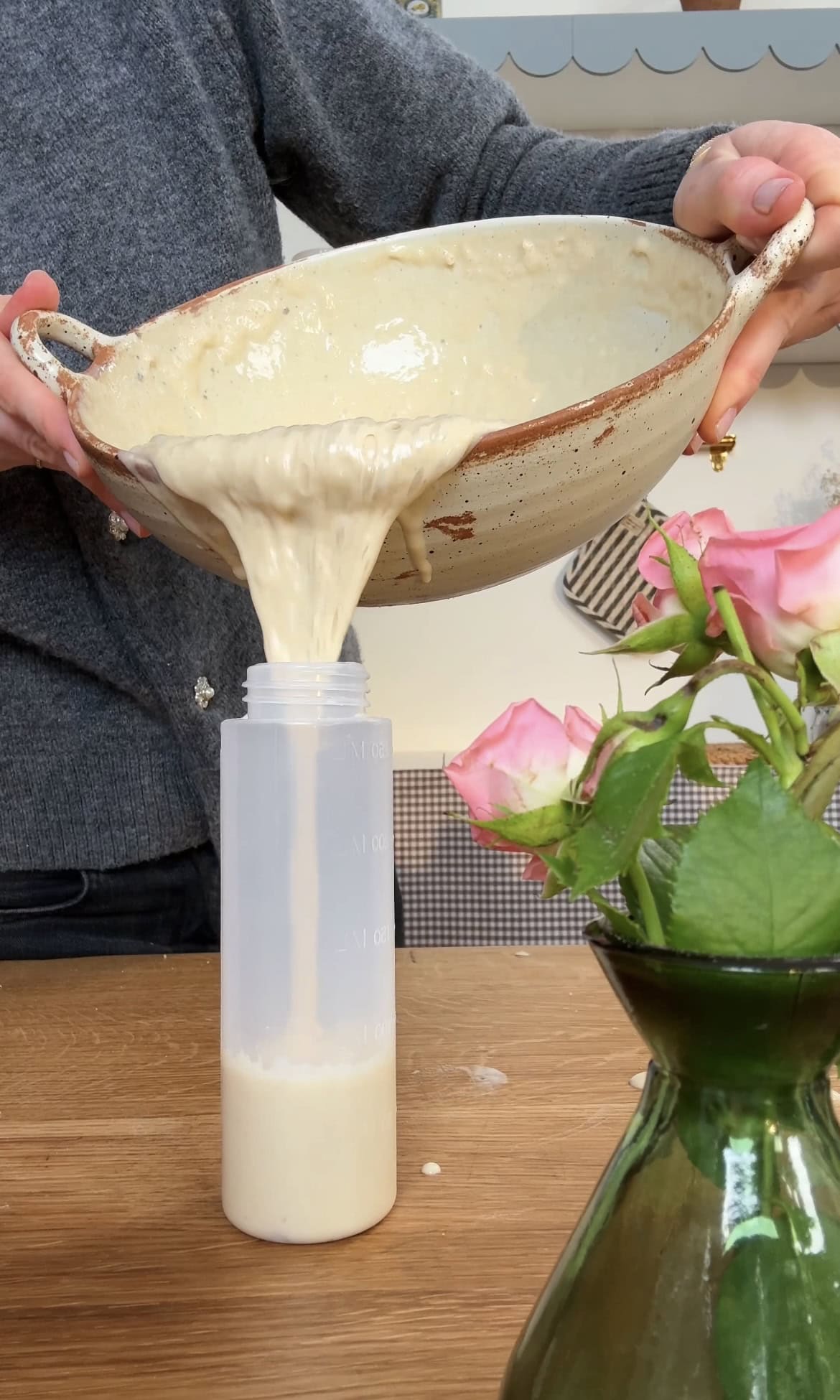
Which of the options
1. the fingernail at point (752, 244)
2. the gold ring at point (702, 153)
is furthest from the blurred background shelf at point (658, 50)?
the fingernail at point (752, 244)

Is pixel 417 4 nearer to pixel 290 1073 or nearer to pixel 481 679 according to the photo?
pixel 481 679

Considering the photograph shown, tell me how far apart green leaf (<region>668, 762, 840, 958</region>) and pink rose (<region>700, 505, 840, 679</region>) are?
28 millimetres

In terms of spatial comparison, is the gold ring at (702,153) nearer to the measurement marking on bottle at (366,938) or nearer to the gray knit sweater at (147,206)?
the gray knit sweater at (147,206)

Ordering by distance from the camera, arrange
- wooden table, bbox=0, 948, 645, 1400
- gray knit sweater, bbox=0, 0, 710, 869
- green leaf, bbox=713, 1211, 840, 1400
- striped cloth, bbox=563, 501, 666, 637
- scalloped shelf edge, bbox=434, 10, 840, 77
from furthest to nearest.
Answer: striped cloth, bbox=563, 501, 666, 637 → scalloped shelf edge, bbox=434, 10, 840, 77 → gray knit sweater, bbox=0, 0, 710, 869 → wooden table, bbox=0, 948, 645, 1400 → green leaf, bbox=713, 1211, 840, 1400

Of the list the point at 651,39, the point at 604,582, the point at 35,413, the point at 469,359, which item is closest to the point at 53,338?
the point at 35,413

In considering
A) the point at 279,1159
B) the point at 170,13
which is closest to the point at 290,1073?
the point at 279,1159

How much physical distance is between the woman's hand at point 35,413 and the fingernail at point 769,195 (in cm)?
30

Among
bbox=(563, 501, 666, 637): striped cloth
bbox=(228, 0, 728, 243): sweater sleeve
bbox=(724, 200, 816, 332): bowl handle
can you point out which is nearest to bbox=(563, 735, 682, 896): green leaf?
bbox=(724, 200, 816, 332): bowl handle

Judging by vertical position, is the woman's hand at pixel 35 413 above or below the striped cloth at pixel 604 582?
below

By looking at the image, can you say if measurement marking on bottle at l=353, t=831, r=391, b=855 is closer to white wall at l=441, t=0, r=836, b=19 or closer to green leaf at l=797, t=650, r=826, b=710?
green leaf at l=797, t=650, r=826, b=710

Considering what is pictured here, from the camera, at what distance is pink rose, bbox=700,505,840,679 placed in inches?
7.0

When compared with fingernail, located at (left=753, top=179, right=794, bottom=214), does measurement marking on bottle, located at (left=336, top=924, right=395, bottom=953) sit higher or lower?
lower

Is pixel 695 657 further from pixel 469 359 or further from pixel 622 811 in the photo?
pixel 469 359

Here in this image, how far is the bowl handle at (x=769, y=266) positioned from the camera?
0.42 meters
